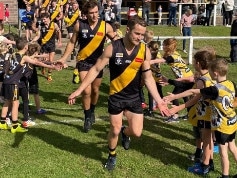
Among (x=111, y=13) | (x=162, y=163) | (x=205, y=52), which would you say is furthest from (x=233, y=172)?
(x=111, y=13)

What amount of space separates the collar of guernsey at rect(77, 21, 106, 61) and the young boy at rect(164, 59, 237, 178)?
2605 mm

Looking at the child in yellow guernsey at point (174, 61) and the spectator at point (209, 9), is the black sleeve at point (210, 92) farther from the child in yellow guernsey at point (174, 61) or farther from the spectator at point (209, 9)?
the spectator at point (209, 9)

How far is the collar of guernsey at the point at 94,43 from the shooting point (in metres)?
7.91

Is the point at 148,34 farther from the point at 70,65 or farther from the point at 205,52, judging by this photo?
the point at 70,65

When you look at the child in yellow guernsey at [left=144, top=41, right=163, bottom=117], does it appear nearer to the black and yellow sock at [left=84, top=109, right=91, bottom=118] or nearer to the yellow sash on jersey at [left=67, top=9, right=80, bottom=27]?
Answer: the black and yellow sock at [left=84, top=109, right=91, bottom=118]

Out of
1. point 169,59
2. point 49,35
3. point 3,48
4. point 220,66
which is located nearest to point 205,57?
point 220,66

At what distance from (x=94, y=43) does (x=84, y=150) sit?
1.95 metres

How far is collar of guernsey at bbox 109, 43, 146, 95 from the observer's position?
6.03 metres

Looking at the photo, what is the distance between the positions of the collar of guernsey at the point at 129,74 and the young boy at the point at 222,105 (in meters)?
0.86

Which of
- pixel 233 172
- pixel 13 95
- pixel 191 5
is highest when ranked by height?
pixel 191 5

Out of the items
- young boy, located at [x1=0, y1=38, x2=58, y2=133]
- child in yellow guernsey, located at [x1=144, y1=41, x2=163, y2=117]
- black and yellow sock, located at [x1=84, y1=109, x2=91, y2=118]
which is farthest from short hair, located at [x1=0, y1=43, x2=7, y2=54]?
child in yellow guernsey, located at [x1=144, y1=41, x2=163, y2=117]

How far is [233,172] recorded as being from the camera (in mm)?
6309

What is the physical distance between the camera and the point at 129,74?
241 inches

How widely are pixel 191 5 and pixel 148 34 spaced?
54.4 ft
